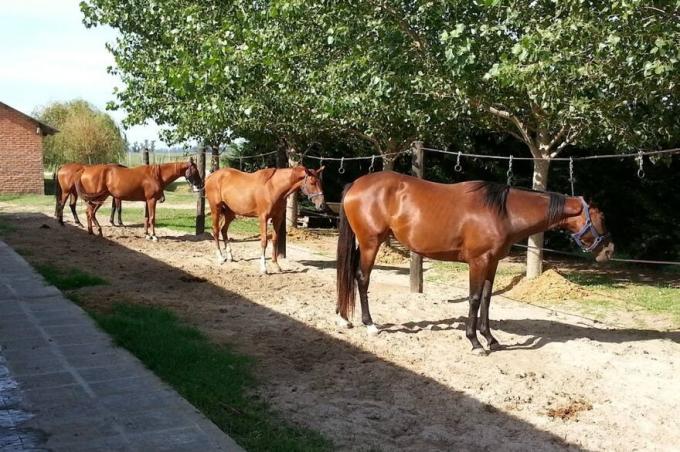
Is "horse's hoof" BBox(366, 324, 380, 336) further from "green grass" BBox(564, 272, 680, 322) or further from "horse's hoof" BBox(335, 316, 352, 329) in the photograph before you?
"green grass" BBox(564, 272, 680, 322)

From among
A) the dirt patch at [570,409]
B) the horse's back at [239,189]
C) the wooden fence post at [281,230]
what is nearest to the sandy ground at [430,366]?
the dirt patch at [570,409]

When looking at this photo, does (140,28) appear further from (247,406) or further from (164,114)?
(247,406)

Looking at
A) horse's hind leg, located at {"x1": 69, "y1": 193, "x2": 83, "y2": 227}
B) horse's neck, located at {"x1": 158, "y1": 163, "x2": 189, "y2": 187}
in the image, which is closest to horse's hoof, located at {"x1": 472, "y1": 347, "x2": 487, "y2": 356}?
horse's neck, located at {"x1": 158, "y1": 163, "x2": 189, "y2": 187}

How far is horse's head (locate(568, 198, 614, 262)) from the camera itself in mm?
5895

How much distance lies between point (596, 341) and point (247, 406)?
12.6 feet

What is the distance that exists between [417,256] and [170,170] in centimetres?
722

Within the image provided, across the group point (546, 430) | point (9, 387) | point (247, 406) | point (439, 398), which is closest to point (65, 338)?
point (9, 387)

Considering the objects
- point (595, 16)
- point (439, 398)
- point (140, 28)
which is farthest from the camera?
point (140, 28)

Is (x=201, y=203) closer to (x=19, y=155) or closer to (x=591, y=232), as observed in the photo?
(x=591, y=232)

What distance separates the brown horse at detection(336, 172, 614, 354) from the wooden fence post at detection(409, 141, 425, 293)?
1753 mm

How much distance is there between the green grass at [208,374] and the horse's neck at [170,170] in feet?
24.6

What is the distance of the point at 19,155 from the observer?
28.7m

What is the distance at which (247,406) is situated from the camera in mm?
4375

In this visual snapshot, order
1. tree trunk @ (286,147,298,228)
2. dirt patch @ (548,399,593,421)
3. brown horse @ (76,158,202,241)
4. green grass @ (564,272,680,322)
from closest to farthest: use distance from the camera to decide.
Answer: dirt patch @ (548,399,593,421) < green grass @ (564,272,680,322) < brown horse @ (76,158,202,241) < tree trunk @ (286,147,298,228)
